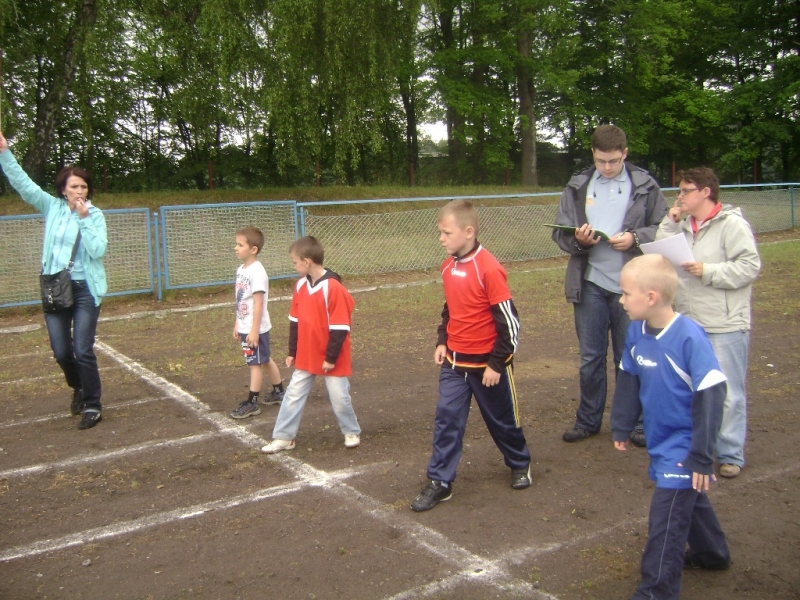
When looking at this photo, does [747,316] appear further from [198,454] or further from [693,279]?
[198,454]

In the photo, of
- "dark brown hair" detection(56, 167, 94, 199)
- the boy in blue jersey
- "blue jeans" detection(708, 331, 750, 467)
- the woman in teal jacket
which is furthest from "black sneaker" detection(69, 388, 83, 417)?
"blue jeans" detection(708, 331, 750, 467)

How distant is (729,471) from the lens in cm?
468

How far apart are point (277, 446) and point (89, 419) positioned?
166 cm

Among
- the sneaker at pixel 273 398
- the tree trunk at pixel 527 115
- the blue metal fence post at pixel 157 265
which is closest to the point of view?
the sneaker at pixel 273 398

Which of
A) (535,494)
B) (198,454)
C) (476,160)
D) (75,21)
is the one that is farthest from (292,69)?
(476,160)

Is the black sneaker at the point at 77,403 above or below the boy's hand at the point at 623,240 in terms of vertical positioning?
below

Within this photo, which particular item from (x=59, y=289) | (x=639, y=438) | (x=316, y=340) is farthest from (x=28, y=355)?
(x=639, y=438)

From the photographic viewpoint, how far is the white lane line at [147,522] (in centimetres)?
393

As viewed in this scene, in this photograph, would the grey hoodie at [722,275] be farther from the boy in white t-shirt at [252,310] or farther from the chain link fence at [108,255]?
the chain link fence at [108,255]

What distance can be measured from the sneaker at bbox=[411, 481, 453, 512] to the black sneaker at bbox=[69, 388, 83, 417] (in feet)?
10.5

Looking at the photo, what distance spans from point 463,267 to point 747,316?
1809mm

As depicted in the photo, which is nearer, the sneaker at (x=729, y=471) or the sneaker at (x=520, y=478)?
the sneaker at (x=520, y=478)

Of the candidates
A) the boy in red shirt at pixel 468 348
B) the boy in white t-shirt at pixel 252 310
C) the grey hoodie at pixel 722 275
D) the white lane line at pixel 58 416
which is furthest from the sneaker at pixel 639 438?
the white lane line at pixel 58 416

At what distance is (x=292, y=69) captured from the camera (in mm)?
16391
